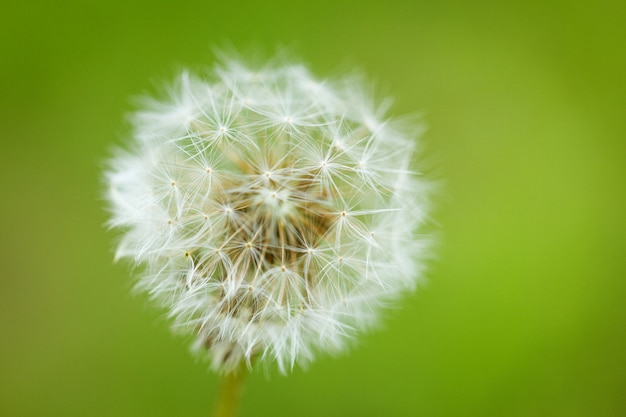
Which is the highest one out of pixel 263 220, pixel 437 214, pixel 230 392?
pixel 437 214

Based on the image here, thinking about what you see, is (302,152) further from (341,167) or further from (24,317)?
(24,317)

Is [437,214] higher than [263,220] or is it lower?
higher

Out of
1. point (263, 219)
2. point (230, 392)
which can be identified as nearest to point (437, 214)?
point (263, 219)

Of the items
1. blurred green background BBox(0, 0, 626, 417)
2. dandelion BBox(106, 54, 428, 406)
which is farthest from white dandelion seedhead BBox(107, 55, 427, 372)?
blurred green background BBox(0, 0, 626, 417)

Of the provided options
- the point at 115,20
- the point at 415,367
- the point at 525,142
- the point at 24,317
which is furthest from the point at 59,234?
the point at 525,142

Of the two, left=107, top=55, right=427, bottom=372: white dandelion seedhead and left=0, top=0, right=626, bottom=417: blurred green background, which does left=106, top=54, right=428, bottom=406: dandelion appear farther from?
left=0, top=0, right=626, bottom=417: blurred green background

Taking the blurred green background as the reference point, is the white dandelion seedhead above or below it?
below

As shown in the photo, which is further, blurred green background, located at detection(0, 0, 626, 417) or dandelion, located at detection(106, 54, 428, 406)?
blurred green background, located at detection(0, 0, 626, 417)

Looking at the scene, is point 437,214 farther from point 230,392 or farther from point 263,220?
point 230,392

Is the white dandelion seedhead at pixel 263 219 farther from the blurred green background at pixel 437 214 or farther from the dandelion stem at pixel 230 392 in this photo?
the blurred green background at pixel 437 214
